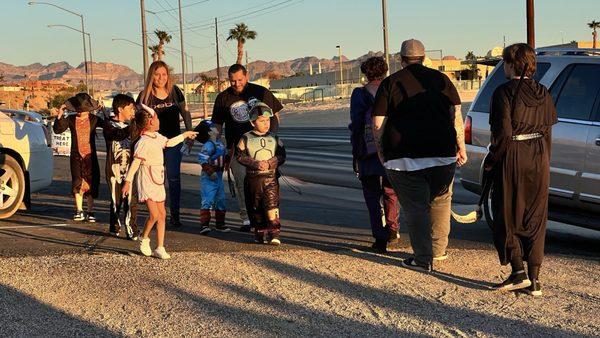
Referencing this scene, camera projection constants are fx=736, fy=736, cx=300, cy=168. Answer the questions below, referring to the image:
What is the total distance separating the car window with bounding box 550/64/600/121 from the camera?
23.2ft

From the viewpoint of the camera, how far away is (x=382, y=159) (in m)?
6.25

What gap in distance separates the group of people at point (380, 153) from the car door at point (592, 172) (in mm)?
1369

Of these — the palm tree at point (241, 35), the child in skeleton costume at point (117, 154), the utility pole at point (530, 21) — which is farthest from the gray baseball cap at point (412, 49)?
the palm tree at point (241, 35)

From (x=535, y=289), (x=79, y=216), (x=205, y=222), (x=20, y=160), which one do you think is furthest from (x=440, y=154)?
(x=20, y=160)

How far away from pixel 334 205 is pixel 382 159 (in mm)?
4006

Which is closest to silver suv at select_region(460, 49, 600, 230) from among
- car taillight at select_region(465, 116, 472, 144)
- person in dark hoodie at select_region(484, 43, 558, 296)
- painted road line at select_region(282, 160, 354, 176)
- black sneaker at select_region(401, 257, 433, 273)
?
car taillight at select_region(465, 116, 472, 144)

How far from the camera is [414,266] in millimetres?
6250

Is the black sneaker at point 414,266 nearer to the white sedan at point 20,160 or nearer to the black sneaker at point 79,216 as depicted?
the black sneaker at point 79,216

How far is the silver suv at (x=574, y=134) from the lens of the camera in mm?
6836

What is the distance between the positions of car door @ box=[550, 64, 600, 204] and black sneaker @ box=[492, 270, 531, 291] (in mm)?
1694

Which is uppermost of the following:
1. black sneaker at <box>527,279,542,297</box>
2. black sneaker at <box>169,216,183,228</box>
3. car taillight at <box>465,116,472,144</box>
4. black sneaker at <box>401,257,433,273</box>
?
car taillight at <box>465,116,472,144</box>

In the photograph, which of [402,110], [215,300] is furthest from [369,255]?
[215,300]

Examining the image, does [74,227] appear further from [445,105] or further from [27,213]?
[445,105]

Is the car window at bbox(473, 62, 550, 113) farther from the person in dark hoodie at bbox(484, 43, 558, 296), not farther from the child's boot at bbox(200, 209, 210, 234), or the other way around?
the child's boot at bbox(200, 209, 210, 234)
